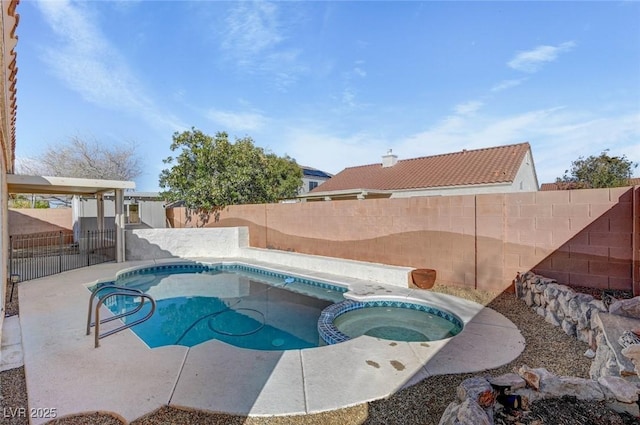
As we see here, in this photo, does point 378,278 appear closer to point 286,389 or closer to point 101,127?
point 286,389

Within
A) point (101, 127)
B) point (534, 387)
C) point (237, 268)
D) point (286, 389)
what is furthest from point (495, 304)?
point (101, 127)

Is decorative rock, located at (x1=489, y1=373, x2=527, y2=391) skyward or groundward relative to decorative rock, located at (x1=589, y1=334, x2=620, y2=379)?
skyward

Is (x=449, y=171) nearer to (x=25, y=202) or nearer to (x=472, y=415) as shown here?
(x=472, y=415)

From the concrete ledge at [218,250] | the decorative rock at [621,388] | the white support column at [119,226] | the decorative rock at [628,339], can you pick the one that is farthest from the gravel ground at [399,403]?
the white support column at [119,226]

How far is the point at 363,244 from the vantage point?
33.4 ft

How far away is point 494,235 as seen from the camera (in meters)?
7.23

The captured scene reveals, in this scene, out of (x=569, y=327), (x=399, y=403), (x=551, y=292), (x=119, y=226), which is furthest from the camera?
(x=119, y=226)

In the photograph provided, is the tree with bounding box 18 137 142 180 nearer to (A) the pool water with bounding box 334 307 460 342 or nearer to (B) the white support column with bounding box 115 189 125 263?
(B) the white support column with bounding box 115 189 125 263

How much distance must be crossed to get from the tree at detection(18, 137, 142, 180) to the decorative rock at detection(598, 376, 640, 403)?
32087 millimetres

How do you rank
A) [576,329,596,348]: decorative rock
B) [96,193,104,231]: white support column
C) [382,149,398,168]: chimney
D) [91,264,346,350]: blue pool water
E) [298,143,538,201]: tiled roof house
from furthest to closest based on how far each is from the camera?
[382,149,398,168]: chimney, [96,193,104,231]: white support column, [298,143,538,201]: tiled roof house, [91,264,346,350]: blue pool water, [576,329,596,348]: decorative rock

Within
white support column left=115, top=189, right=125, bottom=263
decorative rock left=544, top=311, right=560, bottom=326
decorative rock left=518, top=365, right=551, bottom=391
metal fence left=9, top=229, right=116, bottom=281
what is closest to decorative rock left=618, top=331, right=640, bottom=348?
decorative rock left=518, top=365, right=551, bottom=391

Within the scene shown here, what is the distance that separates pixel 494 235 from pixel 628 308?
10.2 feet

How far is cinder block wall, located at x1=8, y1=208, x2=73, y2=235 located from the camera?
16.5 metres

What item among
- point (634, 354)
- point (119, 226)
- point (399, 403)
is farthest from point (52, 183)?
point (634, 354)
